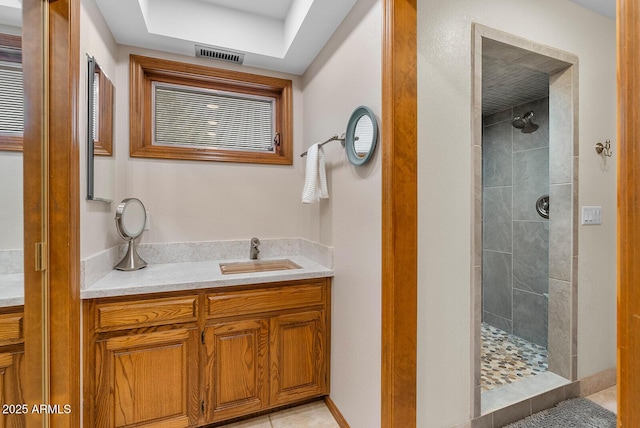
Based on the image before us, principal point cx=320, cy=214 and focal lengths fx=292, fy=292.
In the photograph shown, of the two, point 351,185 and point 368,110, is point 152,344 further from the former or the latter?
point 368,110

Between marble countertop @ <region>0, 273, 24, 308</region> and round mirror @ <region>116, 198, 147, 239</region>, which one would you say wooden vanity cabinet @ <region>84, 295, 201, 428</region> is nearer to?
marble countertop @ <region>0, 273, 24, 308</region>

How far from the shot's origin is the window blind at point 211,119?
223 cm

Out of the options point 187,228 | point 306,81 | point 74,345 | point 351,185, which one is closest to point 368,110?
point 351,185

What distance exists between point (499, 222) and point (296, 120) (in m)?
2.38

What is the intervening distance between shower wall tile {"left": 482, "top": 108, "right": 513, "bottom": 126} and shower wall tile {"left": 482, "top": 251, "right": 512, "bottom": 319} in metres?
1.41

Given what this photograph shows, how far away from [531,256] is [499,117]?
1475mm

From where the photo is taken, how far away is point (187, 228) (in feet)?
7.23

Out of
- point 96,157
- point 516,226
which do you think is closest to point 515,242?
point 516,226

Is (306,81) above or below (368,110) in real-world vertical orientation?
above

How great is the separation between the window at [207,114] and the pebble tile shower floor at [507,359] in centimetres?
225

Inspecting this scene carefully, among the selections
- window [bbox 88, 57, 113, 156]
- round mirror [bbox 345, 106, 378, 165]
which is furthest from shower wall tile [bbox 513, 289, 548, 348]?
window [bbox 88, 57, 113, 156]

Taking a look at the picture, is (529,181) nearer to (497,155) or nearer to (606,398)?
(497,155)

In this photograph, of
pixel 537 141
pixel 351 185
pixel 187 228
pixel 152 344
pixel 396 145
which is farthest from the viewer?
pixel 537 141

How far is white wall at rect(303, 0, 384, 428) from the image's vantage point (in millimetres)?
1445
